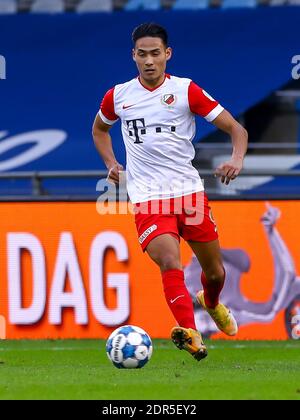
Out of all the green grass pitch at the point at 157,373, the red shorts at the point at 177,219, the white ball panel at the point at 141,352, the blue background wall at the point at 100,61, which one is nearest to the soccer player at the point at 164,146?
the red shorts at the point at 177,219

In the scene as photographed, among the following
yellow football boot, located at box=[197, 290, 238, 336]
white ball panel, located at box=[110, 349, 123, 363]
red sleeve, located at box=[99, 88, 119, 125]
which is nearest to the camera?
white ball panel, located at box=[110, 349, 123, 363]

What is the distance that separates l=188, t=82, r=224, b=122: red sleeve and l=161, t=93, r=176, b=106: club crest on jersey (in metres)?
0.12

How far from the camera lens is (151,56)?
8.62m

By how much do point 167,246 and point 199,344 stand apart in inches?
29.7

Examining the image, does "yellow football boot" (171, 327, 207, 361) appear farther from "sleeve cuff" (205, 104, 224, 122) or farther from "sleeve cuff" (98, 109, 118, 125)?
"sleeve cuff" (98, 109, 118, 125)

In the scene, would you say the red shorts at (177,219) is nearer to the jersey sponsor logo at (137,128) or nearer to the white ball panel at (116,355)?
A: the jersey sponsor logo at (137,128)

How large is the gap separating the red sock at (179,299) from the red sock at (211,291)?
2.70 feet

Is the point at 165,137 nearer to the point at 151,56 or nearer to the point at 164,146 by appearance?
the point at 164,146

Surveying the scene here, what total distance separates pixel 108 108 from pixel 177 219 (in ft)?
3.54

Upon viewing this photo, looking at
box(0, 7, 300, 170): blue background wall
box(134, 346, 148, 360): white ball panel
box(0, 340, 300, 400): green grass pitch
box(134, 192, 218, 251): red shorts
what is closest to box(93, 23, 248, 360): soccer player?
box(134, 192, 218, 251): red shorts

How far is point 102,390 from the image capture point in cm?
704

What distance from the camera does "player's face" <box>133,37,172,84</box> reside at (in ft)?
28.2

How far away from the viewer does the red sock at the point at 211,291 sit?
30.0 feet
